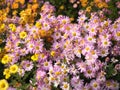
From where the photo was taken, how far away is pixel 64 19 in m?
3.46

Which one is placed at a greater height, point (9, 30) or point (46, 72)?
point (9, 30)

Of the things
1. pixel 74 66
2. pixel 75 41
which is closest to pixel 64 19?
pixel 75 41

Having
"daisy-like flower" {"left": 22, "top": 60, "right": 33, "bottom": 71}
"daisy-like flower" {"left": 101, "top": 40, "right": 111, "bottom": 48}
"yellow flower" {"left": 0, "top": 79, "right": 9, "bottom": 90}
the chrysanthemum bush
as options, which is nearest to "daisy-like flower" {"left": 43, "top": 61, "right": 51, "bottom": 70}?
the chrysanthemum bush

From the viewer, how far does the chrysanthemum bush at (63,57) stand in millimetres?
2893

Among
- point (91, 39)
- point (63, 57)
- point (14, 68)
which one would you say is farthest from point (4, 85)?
point (91, 39)

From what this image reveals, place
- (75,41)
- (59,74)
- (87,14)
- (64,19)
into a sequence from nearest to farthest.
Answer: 1. (59,74)
2. (75,41)
3. (64,19)
4. (87,14)

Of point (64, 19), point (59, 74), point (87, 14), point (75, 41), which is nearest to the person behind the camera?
point (59, 74)

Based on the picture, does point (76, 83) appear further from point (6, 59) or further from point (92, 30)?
point (6, 59)

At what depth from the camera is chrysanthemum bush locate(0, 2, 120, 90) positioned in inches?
114

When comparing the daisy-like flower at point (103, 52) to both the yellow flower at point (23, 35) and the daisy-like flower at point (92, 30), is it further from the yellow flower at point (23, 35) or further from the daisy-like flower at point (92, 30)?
the yellow flower at point (23, 35)

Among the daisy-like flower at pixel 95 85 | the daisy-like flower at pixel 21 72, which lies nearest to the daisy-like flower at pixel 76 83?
the daisy-like flower at pixel 95 85

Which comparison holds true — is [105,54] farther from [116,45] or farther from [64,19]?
[64,19]

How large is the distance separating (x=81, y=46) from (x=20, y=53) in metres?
0.55

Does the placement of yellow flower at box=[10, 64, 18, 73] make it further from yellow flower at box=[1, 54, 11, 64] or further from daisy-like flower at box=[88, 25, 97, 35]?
daisy-like flower at box=[88, 25, 97, 35]
